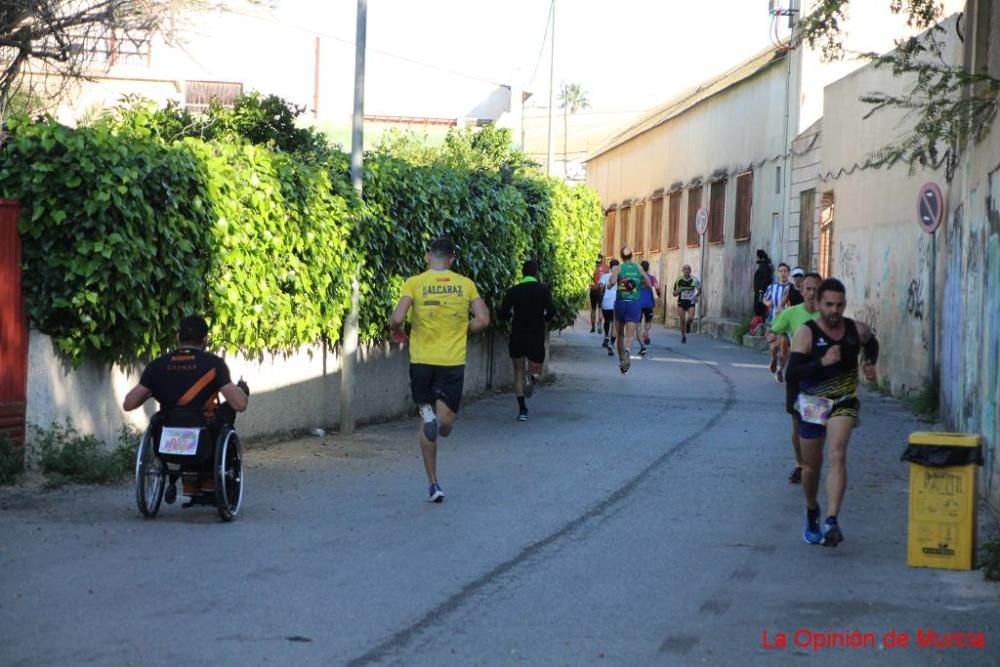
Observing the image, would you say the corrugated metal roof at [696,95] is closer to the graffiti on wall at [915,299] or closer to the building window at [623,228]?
the building window at [623,228]

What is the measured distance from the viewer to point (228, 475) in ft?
32.8

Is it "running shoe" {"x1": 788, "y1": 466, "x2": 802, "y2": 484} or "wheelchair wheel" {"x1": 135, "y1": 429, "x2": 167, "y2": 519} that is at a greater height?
"wheelchair wheel" {"x1": 135, "y1": 429, "x2": 167, "y2": 519}

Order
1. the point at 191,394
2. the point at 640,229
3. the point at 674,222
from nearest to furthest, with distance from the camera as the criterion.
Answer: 1. the point at 191,394
2. the point at 674,222
3. the point at 640,229

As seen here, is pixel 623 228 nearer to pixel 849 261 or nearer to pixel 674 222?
pixel 674 222

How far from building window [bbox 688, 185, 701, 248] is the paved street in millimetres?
29996

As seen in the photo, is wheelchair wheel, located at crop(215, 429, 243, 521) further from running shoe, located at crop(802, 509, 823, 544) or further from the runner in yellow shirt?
running shoe, located at crop(802, 509, 823, 544)

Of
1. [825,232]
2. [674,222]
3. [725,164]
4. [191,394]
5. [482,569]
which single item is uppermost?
[725,164]

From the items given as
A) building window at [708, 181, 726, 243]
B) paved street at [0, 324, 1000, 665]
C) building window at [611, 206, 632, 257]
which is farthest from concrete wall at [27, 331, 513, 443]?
building window at [611, 206, 632, 257]

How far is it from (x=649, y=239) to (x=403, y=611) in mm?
44816

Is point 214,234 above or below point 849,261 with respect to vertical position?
below

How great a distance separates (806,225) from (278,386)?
1938 cm

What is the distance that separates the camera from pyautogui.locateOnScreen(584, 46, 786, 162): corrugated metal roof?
37.6 metres

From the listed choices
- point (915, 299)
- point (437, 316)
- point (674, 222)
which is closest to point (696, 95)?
point (674, 222)

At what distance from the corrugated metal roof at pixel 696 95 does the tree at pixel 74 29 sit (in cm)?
2168
